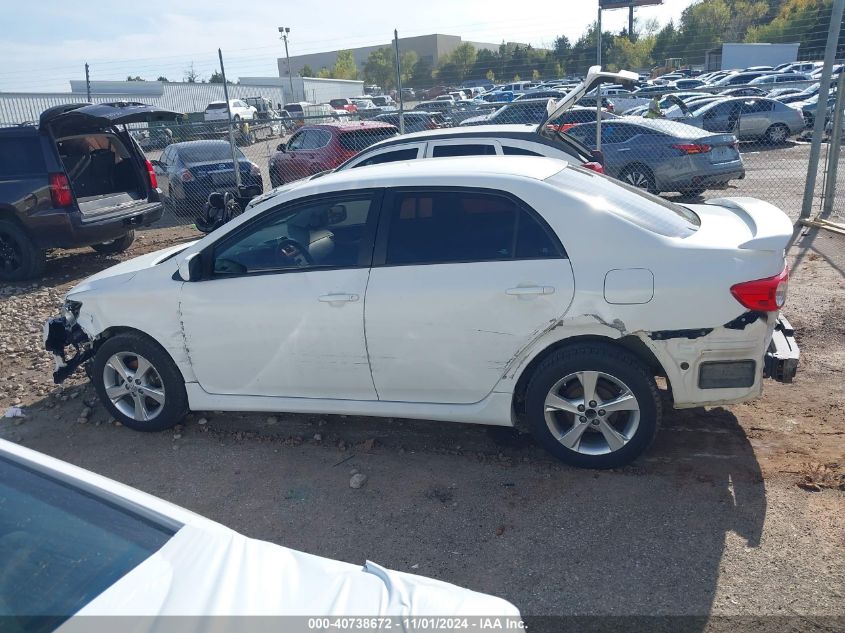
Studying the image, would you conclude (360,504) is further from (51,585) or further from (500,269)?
(51,585)

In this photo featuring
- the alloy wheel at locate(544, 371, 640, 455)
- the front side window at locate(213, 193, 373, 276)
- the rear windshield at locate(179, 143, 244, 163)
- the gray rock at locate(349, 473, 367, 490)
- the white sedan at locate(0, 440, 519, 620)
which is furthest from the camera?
the rear windshield at locate(179, 143, 244, 163)

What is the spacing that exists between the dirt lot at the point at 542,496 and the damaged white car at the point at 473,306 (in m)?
0.31

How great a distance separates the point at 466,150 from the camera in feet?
28.9

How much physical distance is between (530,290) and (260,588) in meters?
2.43

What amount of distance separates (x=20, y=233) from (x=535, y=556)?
8.13 metres

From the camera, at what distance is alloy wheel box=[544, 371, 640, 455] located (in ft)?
13.1

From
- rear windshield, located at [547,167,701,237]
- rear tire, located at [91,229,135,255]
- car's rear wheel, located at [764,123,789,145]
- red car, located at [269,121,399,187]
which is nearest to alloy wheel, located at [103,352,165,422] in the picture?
rear windshield, located at [547,167,701,237]

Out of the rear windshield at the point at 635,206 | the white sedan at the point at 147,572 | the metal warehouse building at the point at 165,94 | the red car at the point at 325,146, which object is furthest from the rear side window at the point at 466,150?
the metal warehouse building at the point at 165,94

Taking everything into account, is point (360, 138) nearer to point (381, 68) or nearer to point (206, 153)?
point (206, 153)

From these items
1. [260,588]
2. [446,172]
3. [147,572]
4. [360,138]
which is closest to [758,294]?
[446,172]

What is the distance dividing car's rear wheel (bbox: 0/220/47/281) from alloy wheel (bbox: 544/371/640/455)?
25.0ft

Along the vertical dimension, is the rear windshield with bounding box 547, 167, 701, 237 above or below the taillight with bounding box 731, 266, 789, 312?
above

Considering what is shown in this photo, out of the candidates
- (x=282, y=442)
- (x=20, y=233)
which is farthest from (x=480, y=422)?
(x=20, y=233)

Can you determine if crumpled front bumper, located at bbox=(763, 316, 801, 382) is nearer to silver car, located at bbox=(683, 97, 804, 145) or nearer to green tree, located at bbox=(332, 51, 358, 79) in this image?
silver car, located at bbox=(683, 97, 804, 145)
